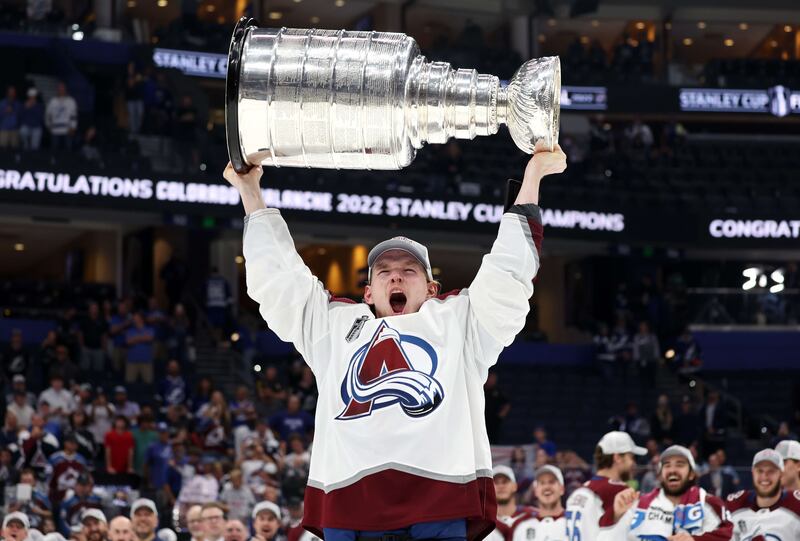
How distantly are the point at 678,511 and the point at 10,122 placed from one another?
48.2 ft

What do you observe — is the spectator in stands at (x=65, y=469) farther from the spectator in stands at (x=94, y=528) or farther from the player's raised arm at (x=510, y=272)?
the player's raised arm at (x=510, y=272)

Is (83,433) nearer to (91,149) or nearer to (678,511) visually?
(91,149)

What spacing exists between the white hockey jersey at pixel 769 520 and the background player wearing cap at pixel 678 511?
13.0 inches

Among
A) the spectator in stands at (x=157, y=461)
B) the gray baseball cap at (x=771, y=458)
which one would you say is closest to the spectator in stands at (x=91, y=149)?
the spectator in stands at (x=157, y=461)

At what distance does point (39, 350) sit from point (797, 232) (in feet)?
43.8

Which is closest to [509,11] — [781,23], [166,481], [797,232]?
[781,23]

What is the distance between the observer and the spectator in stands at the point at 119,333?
18766 millimetres

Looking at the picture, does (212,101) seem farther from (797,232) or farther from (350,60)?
(350,60)

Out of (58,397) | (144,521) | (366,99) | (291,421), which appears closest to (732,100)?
(291,421)

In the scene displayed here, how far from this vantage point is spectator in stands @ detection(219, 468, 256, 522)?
1258 cm

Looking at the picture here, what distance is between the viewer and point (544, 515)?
8.98m

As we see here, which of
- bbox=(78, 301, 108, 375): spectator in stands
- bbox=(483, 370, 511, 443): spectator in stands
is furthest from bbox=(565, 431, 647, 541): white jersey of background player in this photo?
bbox=(78, 301, 108, 375): spectator in stands

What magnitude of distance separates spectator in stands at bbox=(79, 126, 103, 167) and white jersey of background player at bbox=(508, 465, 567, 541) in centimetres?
1344

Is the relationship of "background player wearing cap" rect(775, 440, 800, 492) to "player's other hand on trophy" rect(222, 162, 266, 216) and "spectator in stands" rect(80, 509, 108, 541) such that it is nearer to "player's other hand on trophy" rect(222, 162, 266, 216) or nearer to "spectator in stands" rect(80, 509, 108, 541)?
"spectator in stands" rect(80, 509, 108, 541)
